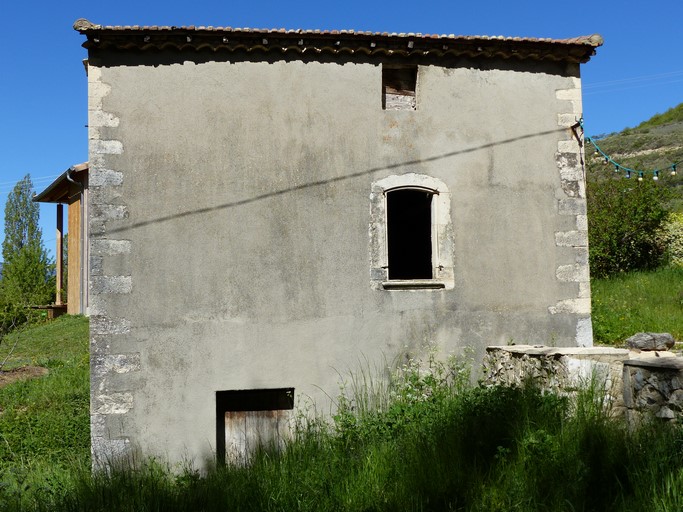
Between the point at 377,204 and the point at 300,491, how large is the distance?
4098mm

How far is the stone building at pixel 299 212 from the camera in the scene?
308 inches

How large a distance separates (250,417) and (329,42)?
4.85m

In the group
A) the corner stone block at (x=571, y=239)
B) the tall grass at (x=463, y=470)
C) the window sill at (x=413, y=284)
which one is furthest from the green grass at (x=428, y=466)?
the corner stone block at (x=571, y=239)

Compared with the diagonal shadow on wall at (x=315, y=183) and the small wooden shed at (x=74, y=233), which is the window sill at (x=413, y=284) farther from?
the small wooden shed at (x=74, y=233)

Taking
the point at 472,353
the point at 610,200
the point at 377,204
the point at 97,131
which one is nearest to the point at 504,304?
the point at 472,353

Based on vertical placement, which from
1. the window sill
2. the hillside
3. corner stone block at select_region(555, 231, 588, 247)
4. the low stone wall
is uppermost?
the hillside

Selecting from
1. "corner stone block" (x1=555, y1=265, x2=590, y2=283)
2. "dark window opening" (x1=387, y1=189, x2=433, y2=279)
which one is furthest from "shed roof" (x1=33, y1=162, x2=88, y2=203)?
"corner stone block" (x1=555, y1=265, x2=590, y2=283)

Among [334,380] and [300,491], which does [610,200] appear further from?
[300,491]

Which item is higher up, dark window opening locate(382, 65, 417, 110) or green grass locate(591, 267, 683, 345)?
dark window opening locate(382, 65, 417, 110)

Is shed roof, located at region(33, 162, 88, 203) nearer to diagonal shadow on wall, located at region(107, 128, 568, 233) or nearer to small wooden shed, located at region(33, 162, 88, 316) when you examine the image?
small wooden shed, located at region(33, 162, 88, 316)

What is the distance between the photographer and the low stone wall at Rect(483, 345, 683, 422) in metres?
5.04

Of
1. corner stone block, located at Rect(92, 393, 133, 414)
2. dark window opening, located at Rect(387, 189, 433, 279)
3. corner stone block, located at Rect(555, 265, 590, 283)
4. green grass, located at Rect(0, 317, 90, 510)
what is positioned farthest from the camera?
dark window opening, located at Rect(387, 189, 433, 279)

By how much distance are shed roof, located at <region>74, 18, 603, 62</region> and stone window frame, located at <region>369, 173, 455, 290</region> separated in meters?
1.69

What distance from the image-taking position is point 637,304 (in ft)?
44.4
